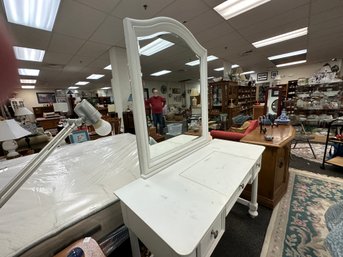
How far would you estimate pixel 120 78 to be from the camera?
393cm

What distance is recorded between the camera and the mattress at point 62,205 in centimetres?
86

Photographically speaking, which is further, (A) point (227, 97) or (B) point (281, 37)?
(A) point (227, 97)

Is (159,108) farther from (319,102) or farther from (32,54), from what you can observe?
(319,102)

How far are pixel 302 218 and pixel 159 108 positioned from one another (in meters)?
1.79

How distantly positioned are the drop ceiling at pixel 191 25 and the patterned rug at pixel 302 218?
2.60m

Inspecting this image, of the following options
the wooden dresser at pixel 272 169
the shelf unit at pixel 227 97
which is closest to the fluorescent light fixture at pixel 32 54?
the shelf unit at pixel 227 97

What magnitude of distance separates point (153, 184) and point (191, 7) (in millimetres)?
2556

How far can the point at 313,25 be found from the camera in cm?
312

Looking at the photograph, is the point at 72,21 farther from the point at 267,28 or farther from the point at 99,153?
the point at 267,28

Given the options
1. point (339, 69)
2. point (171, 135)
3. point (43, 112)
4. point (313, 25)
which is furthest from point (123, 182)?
point (339, 69)

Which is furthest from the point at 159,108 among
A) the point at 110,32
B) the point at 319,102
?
the point at 319,102

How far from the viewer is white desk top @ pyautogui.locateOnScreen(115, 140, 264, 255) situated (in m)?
0.68

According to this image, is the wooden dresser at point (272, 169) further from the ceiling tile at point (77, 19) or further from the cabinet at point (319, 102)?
the cabinet at point (319, 102)

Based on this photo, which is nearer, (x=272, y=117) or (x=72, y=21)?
(x=72, y=21)
